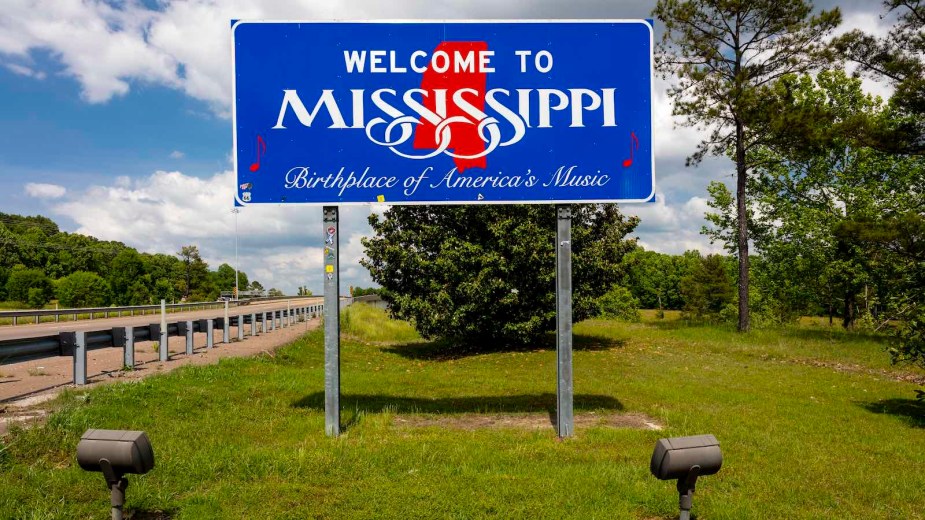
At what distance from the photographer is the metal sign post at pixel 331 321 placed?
291 inches

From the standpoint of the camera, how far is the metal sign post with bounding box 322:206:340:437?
7383 mm

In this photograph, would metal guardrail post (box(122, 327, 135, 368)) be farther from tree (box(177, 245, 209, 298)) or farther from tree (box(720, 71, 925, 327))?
tree (box(177, 245, 209, 298))

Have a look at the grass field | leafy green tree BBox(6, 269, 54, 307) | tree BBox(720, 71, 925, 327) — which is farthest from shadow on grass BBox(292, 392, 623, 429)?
leafy green tree BBox(6, 269, 54, 307)

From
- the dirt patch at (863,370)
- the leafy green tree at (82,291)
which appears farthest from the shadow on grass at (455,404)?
the leafy green tree at (82,291)

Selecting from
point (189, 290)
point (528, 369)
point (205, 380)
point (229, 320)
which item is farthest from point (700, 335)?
point (189, 290)

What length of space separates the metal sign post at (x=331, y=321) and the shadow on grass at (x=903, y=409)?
8.39m

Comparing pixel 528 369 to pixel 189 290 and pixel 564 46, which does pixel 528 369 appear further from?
pixel 189 290

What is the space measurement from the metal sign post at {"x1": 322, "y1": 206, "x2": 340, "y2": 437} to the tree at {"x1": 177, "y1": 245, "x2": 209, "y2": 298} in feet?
379

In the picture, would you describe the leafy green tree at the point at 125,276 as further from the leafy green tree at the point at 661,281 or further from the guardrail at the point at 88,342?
the leafy green tree at the point at 661,281

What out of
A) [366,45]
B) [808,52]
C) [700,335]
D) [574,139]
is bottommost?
[700,335]

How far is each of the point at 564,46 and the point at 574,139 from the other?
1.27 metres

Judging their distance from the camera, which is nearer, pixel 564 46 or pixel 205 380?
pixel 564 46

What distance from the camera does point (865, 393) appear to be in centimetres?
1162

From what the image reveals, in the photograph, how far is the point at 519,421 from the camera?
27.2 ft
